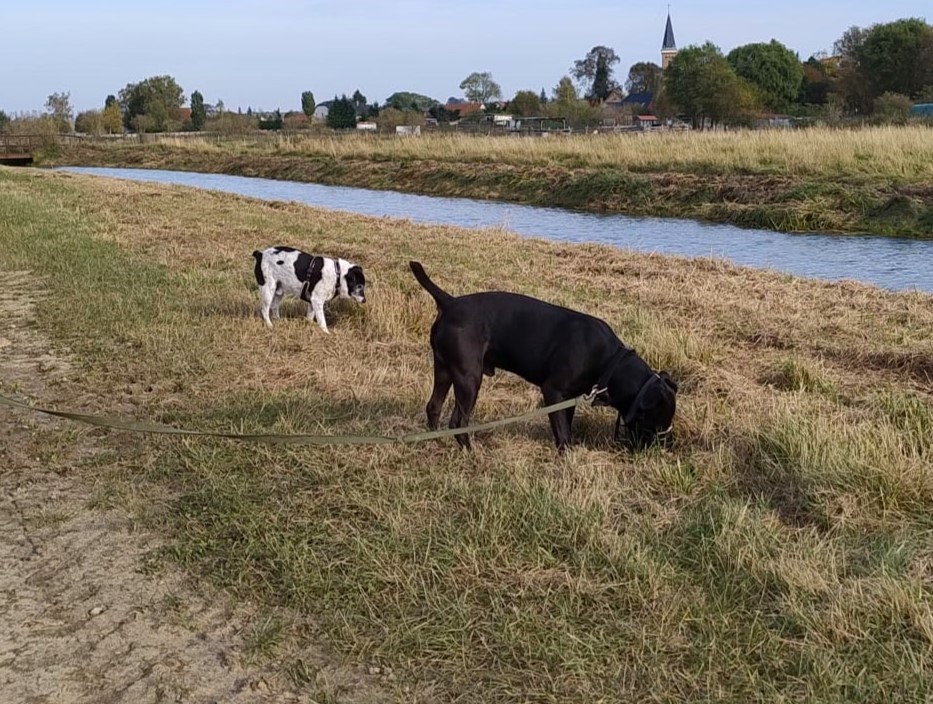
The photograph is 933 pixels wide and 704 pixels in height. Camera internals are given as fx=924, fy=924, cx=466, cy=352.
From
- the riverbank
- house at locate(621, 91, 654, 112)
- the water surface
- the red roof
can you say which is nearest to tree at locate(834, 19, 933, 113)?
the riverbank

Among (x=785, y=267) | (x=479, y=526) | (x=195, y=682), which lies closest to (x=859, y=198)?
(x=785, y=267)

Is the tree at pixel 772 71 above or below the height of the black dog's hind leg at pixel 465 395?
above

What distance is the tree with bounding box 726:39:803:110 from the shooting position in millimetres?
71125

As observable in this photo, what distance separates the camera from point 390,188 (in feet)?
116

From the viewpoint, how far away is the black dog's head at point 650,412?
5.20 metres

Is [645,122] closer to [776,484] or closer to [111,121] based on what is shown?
[111,121]

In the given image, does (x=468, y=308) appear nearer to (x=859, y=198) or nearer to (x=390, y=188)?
(x=859, y=198)

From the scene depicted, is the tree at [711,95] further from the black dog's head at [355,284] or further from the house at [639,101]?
the black dog's head at [355,284]

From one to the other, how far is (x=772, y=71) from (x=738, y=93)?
18478mm

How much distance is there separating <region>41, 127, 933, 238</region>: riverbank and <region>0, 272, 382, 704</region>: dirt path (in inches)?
742

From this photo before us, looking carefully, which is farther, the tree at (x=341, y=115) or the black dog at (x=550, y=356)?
the tree at (x=341, y=115)

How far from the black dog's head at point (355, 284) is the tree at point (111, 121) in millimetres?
88611

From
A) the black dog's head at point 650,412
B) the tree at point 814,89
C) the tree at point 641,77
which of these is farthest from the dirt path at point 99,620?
the tree at point 641,77

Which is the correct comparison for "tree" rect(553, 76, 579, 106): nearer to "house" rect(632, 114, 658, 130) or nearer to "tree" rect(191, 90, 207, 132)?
"house" rect(632, 114, 658, 130)
